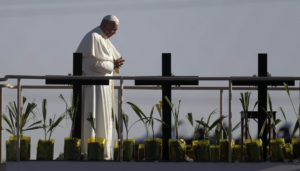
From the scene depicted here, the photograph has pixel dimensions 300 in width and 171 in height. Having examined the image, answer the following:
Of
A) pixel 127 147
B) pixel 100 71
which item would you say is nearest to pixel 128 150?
pixel 127 147

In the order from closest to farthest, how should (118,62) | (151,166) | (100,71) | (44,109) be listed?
(151,166) < (44,109) < (100,71) < (118,62)

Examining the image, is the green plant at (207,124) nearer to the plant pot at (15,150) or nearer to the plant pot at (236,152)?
the plant pot at (236,152)

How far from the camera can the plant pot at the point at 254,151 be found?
11016 millimetres

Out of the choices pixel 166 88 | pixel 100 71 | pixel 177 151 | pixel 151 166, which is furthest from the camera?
pixel 100 71

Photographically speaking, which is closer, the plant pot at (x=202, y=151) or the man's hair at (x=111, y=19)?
the plant pot at (x=202, y=151)

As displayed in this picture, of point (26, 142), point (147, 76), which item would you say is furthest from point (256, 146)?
point (26, 142)

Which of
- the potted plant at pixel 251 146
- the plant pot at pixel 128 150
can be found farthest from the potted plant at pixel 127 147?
the potted plant at pixel 251 146

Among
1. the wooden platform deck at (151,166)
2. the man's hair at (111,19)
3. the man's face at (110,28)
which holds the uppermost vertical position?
the man's hair at (111,19)

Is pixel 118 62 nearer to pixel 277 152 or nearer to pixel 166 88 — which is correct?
pixel 166 88

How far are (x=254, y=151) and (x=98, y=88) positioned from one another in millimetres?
2334

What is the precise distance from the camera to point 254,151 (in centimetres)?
1103

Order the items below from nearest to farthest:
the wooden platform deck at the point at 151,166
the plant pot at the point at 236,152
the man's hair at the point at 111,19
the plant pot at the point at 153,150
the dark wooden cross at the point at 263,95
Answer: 1. the wooden platform deck at the point at 151,166
2. the plant pot at the point at 153,150
3. the plant pot at the point at 236,152
4. the dark wooden cross at the point at 263,95
5. the man's hair at the point at 111,19

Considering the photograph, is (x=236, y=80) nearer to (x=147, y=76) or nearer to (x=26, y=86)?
(x=147, y=76)

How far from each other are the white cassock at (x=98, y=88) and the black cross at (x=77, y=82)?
266 mm
